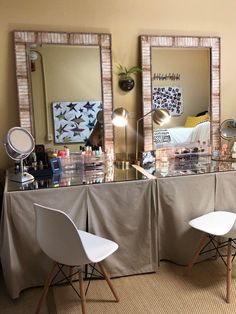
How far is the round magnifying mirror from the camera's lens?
7.32 feet

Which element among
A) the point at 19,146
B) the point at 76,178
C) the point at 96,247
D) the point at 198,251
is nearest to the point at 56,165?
the point at 76,178

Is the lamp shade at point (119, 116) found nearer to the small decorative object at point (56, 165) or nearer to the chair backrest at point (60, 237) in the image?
the small decorative object at point (56, 165)

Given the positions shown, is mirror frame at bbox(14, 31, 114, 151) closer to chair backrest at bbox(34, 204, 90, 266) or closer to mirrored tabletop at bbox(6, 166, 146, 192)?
mirrored tabletop at bbox(6, 166, 146, 192)

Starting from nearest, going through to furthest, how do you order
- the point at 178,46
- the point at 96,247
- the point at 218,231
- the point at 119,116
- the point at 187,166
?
the point at 96,247 < the point at 218,231 < the point at 119,116 < the point at 187,166 < the point at 178,46

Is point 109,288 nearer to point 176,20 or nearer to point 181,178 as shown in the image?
point 181,178

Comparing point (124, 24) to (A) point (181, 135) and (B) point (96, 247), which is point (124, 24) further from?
(B) point (96, 247)

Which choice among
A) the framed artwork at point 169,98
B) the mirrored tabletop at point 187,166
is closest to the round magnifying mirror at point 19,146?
the mirrored tabletop at point 187,166

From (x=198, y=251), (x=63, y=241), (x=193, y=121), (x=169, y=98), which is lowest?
(x=198, y=251)

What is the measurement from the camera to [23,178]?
2225mm

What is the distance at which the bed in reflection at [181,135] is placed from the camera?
113 inches

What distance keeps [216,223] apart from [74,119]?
130 centimetres

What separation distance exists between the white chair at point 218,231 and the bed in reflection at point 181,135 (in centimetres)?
74

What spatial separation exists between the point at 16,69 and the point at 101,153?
2.90 ft

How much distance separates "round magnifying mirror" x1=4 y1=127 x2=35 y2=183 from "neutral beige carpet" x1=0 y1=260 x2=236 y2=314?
757 millimetres
